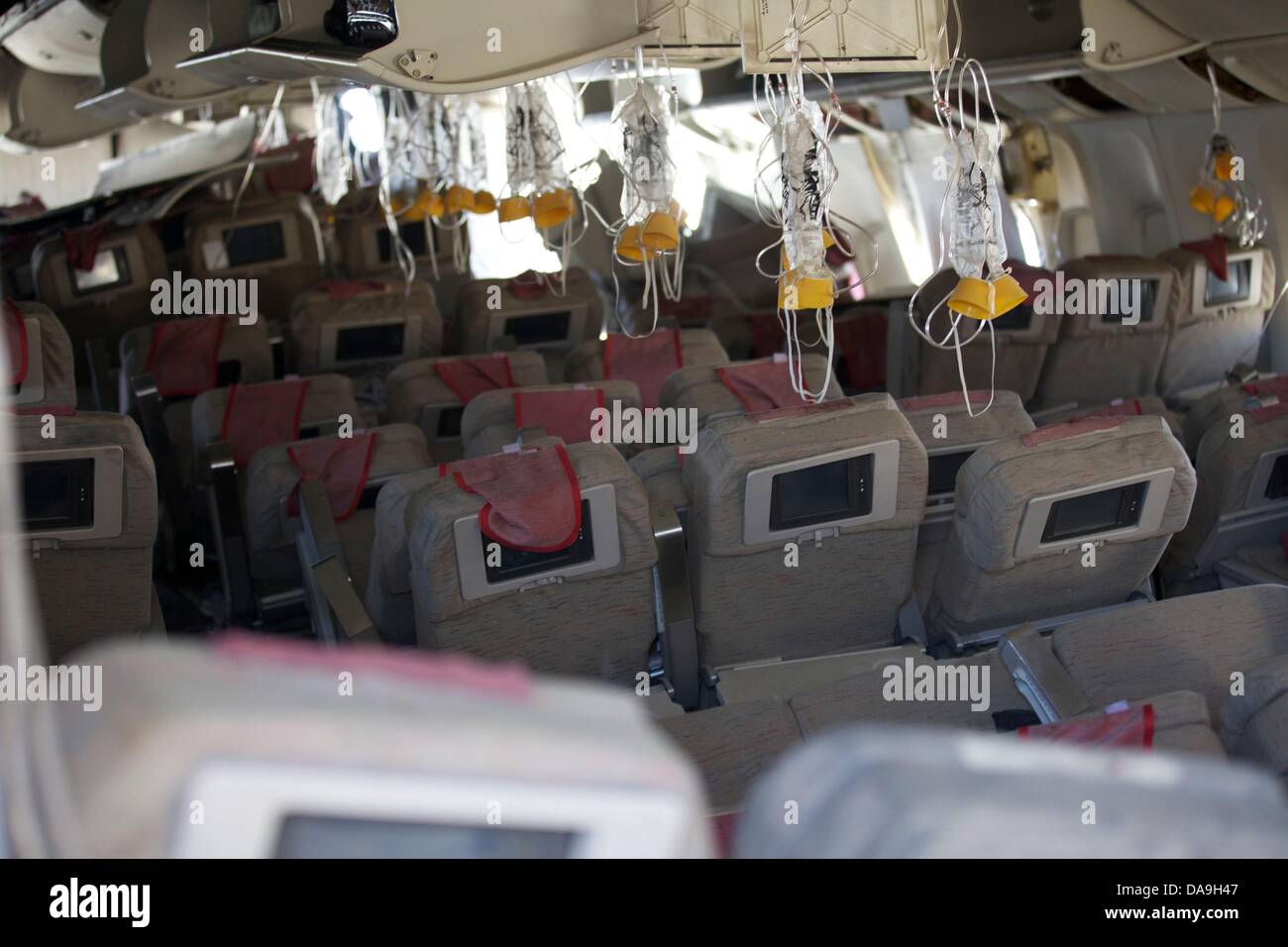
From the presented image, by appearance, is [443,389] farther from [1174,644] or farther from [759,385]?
[1174,644]

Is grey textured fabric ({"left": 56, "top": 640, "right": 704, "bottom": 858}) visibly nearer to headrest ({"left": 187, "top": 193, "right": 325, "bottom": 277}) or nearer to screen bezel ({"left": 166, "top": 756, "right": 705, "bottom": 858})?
screen bezel ({"left": 166, "top": 756, "right": 705, "bottom": 858})

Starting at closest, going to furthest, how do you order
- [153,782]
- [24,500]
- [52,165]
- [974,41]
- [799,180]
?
[153,782], [24,500], [799,180], [974,41], [52,165]

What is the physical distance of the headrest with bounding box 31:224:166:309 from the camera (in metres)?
7.50

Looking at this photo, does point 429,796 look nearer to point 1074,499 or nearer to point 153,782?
point 153,782

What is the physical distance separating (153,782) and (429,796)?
20 cm

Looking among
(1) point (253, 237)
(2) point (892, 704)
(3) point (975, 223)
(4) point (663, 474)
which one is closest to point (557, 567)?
(4) point (663, 474)

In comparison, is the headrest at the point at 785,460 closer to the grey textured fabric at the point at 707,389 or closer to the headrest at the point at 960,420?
the headrest at the point at 960,420

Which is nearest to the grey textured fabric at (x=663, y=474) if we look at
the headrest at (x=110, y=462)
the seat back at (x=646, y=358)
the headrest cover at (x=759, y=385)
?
the headrest cover at (x=759, y=385)

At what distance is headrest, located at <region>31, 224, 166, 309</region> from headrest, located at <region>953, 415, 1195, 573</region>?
584 centimetres

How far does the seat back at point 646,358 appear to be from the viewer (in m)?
6.23

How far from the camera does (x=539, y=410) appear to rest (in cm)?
492

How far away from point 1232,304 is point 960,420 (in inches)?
166
